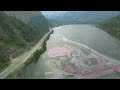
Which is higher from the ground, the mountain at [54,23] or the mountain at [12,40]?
the mountain at [12,40]

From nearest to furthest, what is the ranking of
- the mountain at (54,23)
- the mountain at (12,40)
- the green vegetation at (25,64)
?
1. the green vegetation at (25,64)
2. the mountain at (12,40)
3. the mountain at (54,23)

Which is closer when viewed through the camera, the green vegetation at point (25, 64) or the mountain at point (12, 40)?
the green vegetation at point (25, 64)

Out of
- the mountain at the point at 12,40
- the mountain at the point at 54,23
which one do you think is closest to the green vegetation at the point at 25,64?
the mountain at the point at 12,40

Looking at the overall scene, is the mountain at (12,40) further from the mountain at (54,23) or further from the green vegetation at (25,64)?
the mountain at (54,23)

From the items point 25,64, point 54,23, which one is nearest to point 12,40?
point 25,64

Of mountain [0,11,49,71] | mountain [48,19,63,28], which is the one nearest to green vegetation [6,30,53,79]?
mountain [0,11,49,71]

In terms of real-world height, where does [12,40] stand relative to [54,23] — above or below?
above

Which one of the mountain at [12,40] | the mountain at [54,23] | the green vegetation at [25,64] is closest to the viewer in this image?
the green vegetation at [25,64]

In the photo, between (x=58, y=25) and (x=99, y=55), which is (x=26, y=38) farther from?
(x=58, y=25)

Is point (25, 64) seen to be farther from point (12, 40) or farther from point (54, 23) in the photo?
point (54, 23)
